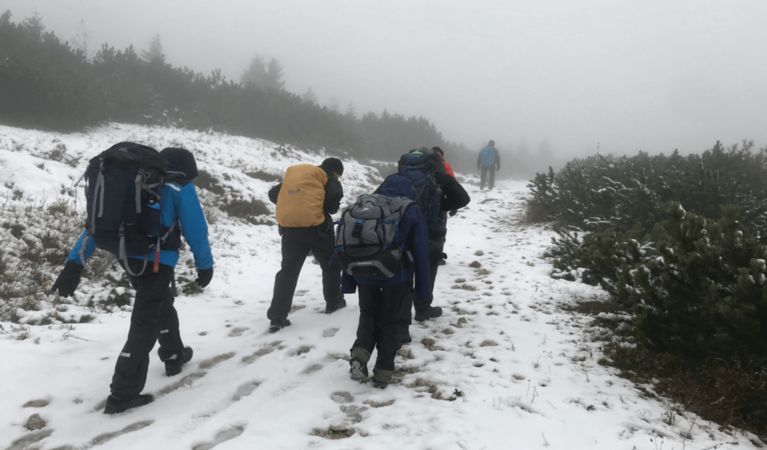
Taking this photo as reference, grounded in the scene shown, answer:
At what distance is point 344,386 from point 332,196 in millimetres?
2241

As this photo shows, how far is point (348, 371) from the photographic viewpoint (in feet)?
11.8

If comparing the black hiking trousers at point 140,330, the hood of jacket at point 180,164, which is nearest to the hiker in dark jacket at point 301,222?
the hood of jacket at point 180,164

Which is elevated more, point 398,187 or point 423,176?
point 423,176

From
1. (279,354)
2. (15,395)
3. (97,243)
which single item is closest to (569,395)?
(279,354)

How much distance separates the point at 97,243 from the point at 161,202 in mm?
559

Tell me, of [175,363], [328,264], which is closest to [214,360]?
[175,363]

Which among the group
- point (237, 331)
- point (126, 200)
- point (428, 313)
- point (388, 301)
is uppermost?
point (126, 200)

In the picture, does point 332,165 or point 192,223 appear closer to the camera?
point 192,223

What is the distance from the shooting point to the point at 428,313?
4.79 metres

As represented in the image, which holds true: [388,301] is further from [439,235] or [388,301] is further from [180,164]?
[180,164]

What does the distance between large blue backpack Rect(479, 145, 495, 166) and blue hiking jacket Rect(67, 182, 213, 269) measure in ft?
50.7

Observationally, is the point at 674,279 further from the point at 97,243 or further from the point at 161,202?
the point at 97,243

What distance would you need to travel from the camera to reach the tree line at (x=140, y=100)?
12.0 m

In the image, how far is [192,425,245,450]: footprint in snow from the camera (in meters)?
2.43
